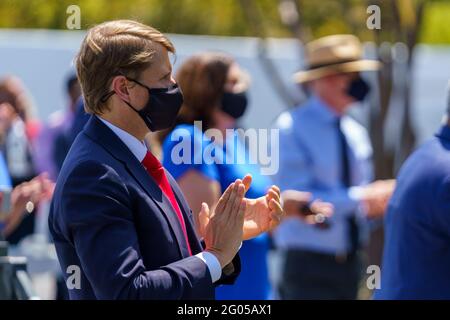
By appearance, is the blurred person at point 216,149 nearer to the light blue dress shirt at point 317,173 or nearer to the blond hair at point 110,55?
the blond hair at point 110,55

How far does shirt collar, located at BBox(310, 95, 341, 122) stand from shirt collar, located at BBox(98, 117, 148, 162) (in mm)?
3125

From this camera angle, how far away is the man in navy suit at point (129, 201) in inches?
102

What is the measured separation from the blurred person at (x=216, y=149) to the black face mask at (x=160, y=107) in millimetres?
920

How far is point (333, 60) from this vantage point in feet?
20.4

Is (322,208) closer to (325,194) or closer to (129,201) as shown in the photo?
(325,194)

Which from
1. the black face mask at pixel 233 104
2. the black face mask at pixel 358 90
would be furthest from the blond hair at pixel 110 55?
the black face mask at pixel 358 90

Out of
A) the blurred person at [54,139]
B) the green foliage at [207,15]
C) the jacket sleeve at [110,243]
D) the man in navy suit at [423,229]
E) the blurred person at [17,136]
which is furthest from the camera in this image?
the green foliage at [207,15]

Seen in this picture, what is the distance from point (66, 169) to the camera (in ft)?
8.87

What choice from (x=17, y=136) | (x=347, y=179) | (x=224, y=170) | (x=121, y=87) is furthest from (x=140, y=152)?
(x=17, y=136)

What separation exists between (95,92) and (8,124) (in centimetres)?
403

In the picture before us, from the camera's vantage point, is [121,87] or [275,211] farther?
[275,211]

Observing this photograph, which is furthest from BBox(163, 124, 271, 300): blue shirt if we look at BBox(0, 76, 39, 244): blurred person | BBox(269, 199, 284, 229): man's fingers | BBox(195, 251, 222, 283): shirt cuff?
BBox(0, 76, 39, 244): blurred person

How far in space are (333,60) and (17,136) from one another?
2250 mm
